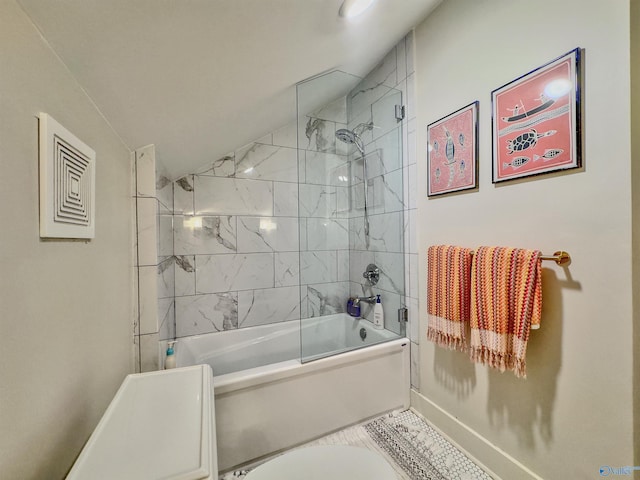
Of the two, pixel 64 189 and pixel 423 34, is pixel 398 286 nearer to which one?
pixel 423 34

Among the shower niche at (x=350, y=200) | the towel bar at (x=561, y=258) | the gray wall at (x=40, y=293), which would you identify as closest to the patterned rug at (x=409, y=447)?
the shower niche at (x=350, y=200)

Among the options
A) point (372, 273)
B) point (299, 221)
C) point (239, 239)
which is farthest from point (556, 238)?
point (239, 239)

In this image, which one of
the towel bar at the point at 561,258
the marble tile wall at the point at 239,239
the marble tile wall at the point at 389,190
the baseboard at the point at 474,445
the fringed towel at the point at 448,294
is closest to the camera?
the towel bar at the point at 561,258

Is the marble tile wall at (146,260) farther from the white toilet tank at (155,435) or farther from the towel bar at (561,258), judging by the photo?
the towel bar at (561,258)

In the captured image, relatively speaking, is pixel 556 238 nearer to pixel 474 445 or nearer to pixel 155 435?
pixel 474 445

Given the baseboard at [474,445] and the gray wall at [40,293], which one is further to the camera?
the baseboard at [474,445]

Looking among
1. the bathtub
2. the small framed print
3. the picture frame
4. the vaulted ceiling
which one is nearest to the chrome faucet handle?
the bathtub

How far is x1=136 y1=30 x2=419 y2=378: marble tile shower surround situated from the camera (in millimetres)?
1955

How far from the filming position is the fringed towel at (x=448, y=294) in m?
1.33

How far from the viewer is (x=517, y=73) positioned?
1163mm

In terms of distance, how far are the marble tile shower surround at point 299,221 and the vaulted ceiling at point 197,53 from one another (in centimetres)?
40

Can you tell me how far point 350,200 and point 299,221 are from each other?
499mm

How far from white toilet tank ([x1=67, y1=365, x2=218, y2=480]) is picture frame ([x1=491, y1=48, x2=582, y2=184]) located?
5.08 ft

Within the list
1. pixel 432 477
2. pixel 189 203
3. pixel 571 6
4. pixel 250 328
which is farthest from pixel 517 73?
pixel 250 328
